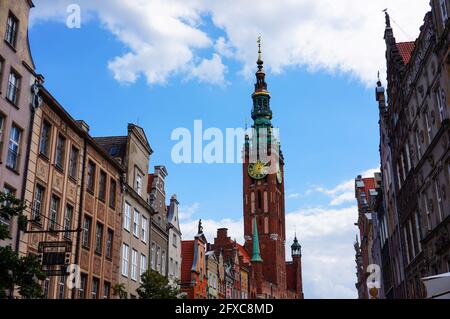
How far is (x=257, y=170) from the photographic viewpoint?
118m

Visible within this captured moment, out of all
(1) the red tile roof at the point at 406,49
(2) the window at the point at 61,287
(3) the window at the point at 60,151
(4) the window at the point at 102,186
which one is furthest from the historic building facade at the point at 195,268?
(1) the red tile roof at the point at 406,49

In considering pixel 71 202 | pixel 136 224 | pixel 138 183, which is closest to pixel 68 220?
pixel 71 202

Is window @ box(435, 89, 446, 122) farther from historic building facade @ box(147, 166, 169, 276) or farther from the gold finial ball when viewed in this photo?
the gold finial ball

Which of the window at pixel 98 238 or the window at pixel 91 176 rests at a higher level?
the window at pixel 91 176

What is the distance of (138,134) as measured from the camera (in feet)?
125

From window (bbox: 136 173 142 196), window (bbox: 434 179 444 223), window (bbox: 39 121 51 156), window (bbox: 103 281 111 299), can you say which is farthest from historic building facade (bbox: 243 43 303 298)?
window (bbox: 434 179 444 223)

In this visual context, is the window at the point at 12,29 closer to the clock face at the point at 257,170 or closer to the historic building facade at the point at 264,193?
the historic building facade at the point at 264,193

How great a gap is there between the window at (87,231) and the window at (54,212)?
10.4ft

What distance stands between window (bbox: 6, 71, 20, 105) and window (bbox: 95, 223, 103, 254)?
32.3 feet

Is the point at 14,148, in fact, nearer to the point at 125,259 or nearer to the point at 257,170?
the point at 125,259

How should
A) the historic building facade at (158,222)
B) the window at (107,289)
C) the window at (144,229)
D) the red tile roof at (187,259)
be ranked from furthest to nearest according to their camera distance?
the red tile roof at (187,259) → the historic building facade at (158,222) → the window at (144,229) → the window at (107,289)

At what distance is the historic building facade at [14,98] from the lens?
21062 mm
